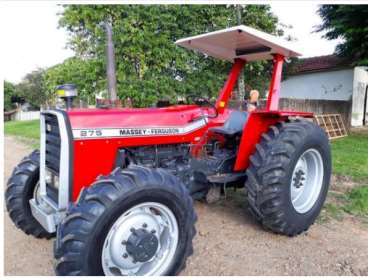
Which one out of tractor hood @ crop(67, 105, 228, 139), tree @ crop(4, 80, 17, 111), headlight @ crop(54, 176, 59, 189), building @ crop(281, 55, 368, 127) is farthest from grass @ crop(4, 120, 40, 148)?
tree @ crop(4, 80, 17, 111)

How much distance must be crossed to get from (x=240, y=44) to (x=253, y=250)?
231 centimetres

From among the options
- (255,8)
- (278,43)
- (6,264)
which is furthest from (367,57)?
(6,264)

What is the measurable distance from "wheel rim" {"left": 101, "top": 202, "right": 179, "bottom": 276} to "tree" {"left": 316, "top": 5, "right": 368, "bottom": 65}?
898cm

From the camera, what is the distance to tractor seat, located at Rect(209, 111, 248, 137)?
3.76m

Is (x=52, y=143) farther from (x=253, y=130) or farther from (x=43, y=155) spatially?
(x=253, y=130)

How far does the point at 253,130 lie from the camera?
367cm

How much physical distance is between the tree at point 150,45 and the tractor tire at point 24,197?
5.54 metres

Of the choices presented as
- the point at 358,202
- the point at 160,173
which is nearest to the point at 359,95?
the point at 358,202

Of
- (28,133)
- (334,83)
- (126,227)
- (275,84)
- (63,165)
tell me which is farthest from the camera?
(334,83)

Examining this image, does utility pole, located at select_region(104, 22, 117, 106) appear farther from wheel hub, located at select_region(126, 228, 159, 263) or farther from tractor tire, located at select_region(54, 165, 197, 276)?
wheel hub, located at select_region(126, 228, 159, 263)

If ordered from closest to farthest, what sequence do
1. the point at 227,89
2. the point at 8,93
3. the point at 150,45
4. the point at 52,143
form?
the point at 52,143
the point at 227,89
the point at 150,45
the point at 8,93

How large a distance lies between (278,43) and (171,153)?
156 cm

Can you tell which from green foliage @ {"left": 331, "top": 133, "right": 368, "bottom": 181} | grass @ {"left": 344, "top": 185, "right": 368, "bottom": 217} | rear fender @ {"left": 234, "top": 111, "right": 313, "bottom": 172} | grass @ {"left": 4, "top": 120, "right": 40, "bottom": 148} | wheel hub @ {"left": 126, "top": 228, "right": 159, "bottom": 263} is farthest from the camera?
grass @ {"left": 4, "top": 120, "right": 40, "bottom": 148}

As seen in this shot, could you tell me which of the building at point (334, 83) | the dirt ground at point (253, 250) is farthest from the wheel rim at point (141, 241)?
the building at point (334, 83)
